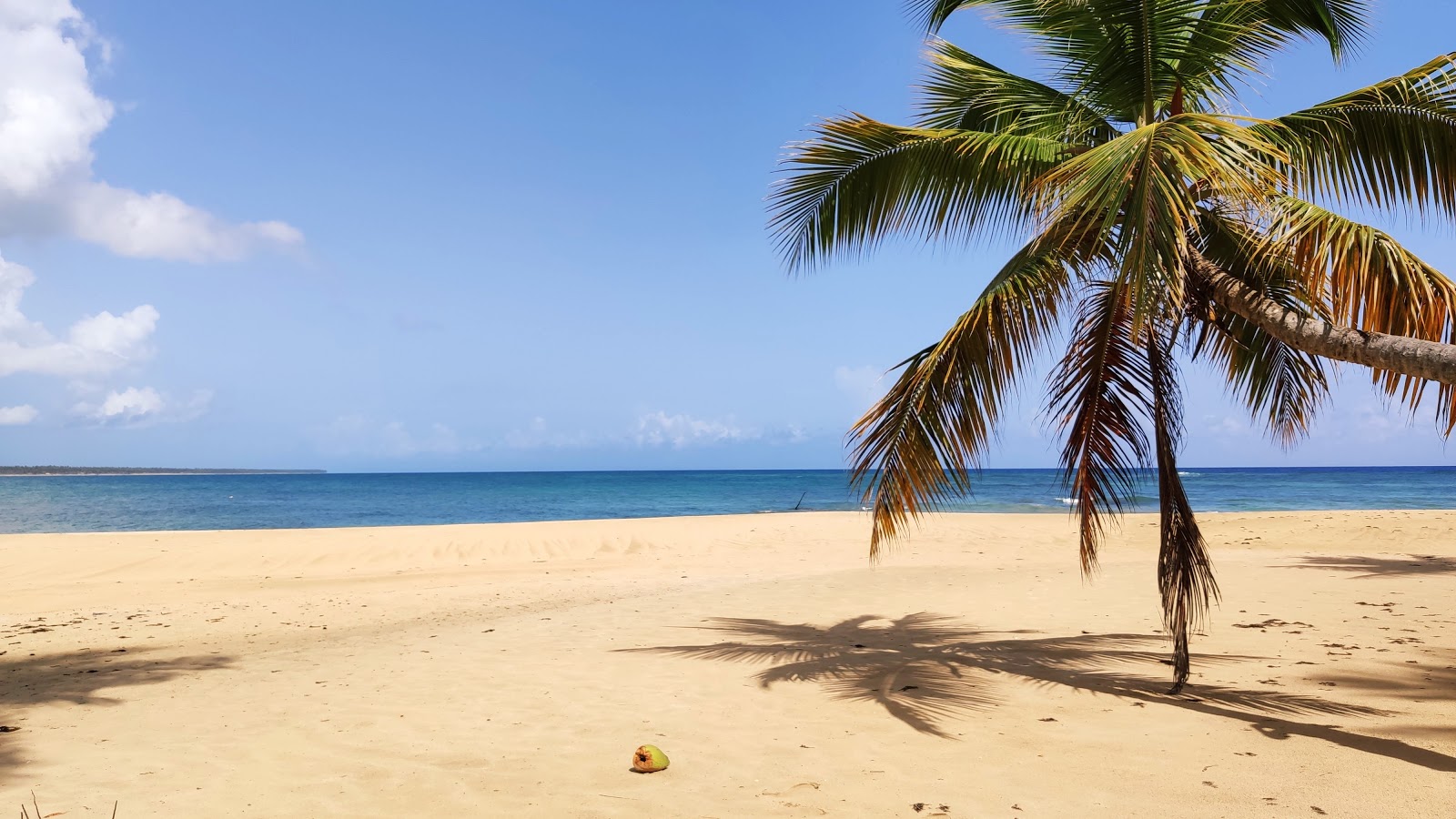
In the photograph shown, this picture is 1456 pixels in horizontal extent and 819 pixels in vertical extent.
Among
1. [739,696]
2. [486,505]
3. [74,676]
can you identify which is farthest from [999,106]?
[486,505]

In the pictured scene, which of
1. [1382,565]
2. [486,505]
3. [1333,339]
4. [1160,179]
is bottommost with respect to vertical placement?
[486,505]

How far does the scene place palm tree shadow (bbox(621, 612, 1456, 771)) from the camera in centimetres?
513

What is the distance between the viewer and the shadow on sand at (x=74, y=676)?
562 cm

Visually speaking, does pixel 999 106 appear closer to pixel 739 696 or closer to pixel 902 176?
pixel 902 176

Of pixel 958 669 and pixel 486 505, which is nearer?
pixel 958 669

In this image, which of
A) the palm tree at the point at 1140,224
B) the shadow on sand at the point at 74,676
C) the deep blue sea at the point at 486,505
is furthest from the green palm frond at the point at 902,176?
the deep blue sea at the point at 486,505

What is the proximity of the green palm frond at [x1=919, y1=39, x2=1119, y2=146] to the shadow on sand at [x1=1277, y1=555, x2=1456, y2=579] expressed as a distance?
9.17 m

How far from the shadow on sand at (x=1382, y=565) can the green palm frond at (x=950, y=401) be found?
367 inches

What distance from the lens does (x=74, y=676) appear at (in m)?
6.69

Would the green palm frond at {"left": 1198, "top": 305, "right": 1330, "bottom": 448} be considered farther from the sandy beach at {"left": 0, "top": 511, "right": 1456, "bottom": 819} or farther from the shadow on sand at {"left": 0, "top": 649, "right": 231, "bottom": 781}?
the shadow on sand at {"left": 0, "top": 649, "right": 231, "bottom": 781}

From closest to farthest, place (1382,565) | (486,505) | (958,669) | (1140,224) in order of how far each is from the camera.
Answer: (1140,224)
(958,669)
(1382,565)
(486,505)

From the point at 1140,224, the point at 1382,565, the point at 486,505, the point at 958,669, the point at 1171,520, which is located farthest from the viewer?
the point at 486,505

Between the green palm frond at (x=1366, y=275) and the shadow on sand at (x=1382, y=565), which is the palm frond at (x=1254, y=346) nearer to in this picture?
the green palm frond at (x=1366, y=275)

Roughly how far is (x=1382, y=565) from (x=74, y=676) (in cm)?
1657
